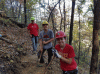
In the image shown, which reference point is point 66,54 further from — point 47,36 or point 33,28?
point 33,28

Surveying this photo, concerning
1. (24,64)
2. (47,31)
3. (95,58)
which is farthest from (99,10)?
(24,64)

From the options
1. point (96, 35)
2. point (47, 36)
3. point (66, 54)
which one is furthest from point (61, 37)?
point (96, 35)

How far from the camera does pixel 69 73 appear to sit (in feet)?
6.76

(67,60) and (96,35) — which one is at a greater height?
(96,35)

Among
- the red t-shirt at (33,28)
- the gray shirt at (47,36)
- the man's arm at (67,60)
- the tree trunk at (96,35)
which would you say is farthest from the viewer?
the red t-shirt at (33,28)

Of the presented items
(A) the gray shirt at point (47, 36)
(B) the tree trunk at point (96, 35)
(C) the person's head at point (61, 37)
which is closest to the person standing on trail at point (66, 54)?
(C) the person's head at point (61, 37)

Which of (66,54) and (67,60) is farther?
(66,54)

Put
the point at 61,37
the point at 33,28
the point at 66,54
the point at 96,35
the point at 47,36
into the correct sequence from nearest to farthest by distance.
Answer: the point at 61,37 < the point at 66,54 < the point at 47,36 < the point at 96,35 < the point at 33,28

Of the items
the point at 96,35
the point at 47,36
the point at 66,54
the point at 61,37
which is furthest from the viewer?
the point at 96,35

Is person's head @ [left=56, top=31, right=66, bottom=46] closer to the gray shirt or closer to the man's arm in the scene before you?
the man's arm

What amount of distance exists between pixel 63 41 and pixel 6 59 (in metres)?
2.83

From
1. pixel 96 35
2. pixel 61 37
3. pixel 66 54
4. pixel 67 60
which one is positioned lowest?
pixel 67 60

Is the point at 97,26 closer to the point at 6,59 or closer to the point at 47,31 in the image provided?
the point at 47,31

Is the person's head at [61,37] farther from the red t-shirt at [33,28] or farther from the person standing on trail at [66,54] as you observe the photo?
the red t-shirt at [33,28]
